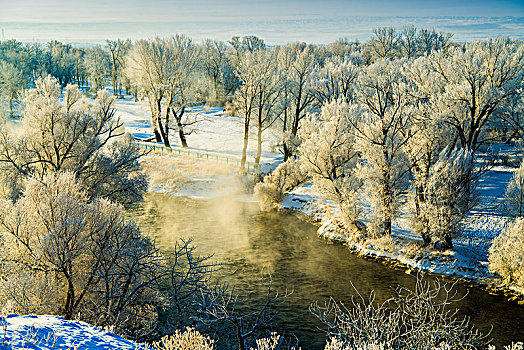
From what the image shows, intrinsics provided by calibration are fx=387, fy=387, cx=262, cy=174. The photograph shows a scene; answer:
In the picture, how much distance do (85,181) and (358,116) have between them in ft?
77.1

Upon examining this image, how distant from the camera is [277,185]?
37094mm

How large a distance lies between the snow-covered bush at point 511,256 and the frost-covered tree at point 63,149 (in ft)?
75.0

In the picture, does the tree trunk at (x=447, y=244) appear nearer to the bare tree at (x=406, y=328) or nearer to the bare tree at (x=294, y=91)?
the bare tree at (x=406, y=328)

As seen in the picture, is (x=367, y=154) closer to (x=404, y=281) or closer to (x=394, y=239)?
(x=394, y=239)

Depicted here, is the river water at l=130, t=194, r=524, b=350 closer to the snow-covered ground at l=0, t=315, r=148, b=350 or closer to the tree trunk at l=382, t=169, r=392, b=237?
the tree trunk at l=382, t=169, r=392, b=237

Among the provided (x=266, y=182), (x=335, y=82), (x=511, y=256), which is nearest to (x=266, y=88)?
(x=335, y=82)

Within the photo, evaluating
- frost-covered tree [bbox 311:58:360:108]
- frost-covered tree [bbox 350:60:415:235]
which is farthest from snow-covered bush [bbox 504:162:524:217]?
frost-covered tree [bbox 311:58:360:108]

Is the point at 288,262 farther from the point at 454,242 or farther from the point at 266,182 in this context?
the point at 266,182

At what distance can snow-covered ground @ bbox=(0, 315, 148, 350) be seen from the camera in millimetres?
8023

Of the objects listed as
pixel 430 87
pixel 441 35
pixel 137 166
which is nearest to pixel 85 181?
pixel 137 166

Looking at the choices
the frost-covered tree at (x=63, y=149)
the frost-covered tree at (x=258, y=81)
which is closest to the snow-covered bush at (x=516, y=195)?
the frost-covered tree at (x=258, y=81)

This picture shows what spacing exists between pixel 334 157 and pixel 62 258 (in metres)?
21.5

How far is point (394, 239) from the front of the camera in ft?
89.8

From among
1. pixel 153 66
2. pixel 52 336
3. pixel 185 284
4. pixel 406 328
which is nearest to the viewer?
pixel 52 336
